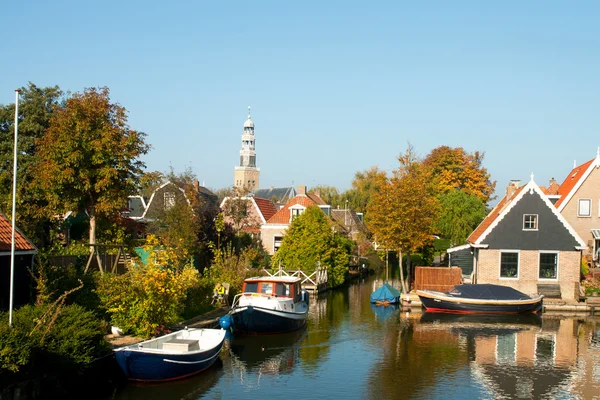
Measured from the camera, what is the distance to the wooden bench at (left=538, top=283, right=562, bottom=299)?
35.2 metres

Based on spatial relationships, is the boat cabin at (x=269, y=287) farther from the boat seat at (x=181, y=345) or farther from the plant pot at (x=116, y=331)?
the plant pot at (x=116, y=331)

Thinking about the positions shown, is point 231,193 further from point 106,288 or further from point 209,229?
point 106,288

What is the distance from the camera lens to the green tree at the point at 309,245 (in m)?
42.1

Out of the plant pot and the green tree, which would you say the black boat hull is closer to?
the green tree

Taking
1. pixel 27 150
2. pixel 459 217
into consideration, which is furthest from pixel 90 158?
pixel 459 217

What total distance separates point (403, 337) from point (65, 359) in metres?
15.4

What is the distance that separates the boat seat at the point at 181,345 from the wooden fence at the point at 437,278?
1817 cm

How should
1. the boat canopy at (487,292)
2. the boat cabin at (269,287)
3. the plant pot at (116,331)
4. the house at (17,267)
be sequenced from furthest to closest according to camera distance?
the boat canopy at (487,292) < the boat cabin at (269,287) < the plant pot at (116,331) < the house at (17,267)

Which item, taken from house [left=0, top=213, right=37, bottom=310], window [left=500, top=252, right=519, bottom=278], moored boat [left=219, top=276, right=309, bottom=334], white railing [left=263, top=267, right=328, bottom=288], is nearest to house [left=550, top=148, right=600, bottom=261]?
window [left=500, top=252, right=519, bottom=278]

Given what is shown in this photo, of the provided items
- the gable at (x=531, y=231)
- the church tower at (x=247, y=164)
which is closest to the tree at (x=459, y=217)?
the gable at (x=531, y=231)

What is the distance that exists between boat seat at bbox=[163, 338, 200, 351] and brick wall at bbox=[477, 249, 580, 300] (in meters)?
20.8

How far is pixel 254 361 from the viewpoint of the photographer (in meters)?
23.0

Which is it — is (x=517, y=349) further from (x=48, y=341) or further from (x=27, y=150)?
(x=27, y=150)

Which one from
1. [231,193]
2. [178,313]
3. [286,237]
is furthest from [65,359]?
[231,193]
